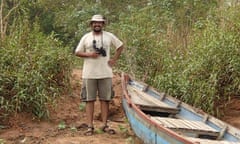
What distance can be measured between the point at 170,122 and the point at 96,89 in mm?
1122

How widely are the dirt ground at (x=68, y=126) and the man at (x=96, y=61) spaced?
301mm

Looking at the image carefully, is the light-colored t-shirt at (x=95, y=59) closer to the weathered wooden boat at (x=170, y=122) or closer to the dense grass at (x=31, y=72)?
the weathered wooden boat at (x=170, y=122)

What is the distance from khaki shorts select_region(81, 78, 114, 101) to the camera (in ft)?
20.0

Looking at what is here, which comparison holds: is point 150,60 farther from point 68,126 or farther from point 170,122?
point 170,122

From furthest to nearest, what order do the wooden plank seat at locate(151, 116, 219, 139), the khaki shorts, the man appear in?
the khaki shorts < the man < the wooden plank seat at locate(151, 116, 219, 139)

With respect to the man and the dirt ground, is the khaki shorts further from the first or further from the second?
the dirt ground

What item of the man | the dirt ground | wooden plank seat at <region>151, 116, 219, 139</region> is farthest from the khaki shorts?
wooden plank seat at <region>151, 116, 219, 139</region>

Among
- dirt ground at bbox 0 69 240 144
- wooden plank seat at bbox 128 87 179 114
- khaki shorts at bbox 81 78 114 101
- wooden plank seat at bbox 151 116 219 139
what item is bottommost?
dirt ground at bbox 0 69 240 144

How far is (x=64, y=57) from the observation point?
299 inches

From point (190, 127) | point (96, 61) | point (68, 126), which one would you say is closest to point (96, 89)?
point (96, 61)

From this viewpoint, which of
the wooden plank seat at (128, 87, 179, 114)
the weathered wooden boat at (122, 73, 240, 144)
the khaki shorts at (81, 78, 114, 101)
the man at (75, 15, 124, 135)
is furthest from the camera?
the wooden plank seat at (128, 87, 179, 114)

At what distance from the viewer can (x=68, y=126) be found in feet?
22.3

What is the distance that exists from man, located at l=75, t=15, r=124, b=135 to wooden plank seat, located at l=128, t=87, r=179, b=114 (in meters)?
0.59

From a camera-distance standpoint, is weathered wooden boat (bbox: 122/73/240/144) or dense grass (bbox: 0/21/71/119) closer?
weathered wooden boat (bbox: 122/73/240/144)
